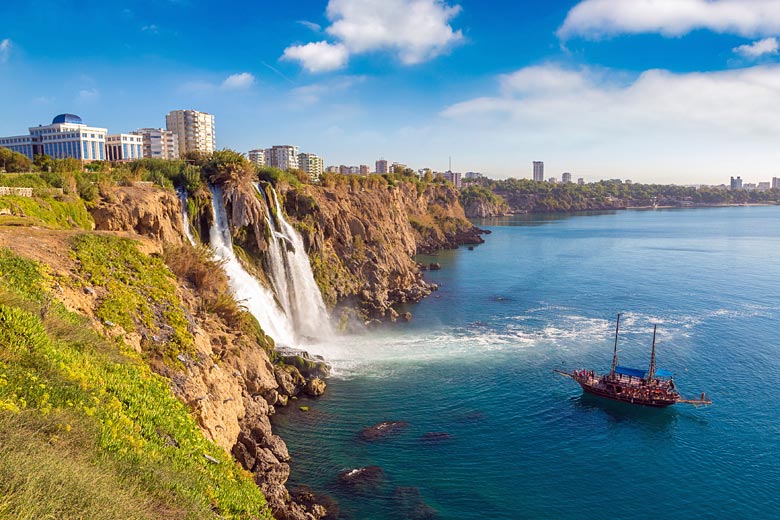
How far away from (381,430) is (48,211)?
23333mm

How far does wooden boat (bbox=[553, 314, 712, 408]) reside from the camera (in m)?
35.8

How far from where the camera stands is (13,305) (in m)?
16.8

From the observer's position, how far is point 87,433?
13070 millimetres

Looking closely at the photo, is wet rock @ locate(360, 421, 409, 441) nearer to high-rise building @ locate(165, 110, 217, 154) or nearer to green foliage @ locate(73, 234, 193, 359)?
green foliage @ locate(73, 234, 193, 359)

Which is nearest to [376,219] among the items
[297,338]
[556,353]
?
[297,338]

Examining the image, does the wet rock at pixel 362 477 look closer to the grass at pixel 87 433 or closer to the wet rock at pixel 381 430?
the wet rock at pixel 381 430

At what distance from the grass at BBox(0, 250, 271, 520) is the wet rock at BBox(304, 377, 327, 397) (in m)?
16.0

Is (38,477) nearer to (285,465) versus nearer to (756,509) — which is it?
(285,465)

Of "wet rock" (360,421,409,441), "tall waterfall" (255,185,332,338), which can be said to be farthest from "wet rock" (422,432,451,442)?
"tall waterfall" (255,185,332,338)

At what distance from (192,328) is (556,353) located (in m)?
30.4

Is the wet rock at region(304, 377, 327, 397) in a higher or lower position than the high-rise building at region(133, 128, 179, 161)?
lower

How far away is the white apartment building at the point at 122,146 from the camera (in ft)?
394

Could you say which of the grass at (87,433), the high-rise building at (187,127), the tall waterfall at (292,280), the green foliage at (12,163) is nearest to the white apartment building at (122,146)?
the high-rise building at (187,127)

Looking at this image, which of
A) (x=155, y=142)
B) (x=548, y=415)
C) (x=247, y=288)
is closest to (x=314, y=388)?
(x=247, y=288)
